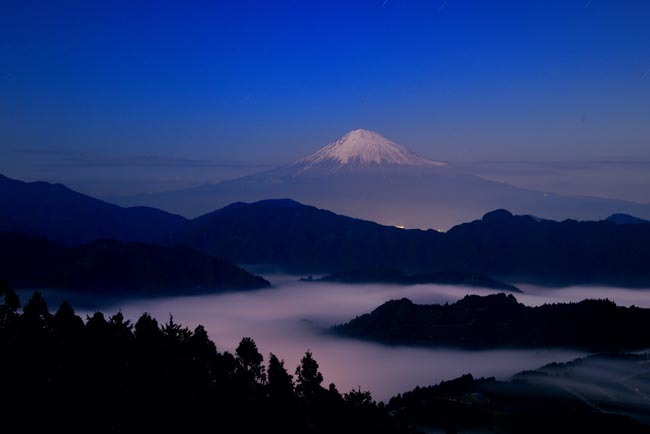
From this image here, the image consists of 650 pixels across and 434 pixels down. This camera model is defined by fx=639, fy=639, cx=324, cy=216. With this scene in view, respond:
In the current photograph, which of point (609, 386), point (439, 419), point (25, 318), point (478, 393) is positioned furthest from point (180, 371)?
point (609, 386)

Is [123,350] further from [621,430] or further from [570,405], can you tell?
[570,405]

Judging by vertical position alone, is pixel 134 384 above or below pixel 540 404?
above

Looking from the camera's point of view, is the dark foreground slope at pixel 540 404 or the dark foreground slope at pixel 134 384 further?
the dark foreground slope at pixel 540 404

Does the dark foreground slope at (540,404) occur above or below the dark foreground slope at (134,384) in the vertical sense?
below

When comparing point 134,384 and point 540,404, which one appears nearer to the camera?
point 134,384

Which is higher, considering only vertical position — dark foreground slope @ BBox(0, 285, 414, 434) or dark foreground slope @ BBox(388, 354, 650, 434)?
dark foreground slope @ BBox(0, 285, 414, 434)
